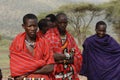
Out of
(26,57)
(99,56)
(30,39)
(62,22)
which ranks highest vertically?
(62,22)

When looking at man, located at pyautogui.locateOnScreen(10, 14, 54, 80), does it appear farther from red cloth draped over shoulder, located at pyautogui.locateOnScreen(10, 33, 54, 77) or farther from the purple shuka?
the purple shuka

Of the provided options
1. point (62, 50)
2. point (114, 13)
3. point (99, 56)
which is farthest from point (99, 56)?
point (114, 13)

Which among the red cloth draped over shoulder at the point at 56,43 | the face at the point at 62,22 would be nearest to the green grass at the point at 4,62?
the red cloth draped over shoulder at the point at 56,43

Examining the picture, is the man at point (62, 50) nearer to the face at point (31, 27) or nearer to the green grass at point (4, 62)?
the face at point (31, 27)

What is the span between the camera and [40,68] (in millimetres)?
4828

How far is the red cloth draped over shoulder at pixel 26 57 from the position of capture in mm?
4758

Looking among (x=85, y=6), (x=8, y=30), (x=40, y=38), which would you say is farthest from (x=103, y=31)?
(x=8, y=30)

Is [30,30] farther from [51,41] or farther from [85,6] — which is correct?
[85,6]

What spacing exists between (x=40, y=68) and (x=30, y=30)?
0.46 metres

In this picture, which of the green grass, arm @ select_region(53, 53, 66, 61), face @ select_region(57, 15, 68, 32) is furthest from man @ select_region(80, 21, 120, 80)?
the green grass

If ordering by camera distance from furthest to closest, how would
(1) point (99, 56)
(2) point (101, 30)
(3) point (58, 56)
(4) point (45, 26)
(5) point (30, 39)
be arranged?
(1) point (99, 56) → (2) point (101, 30) → (4) point (45, 26) → (3) point (58, 56) → (5) point (30, 39)

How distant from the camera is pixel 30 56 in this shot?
4.76m

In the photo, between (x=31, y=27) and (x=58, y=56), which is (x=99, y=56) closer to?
(x=58, y=56)

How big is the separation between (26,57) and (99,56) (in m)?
2.47
